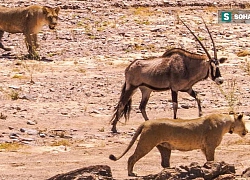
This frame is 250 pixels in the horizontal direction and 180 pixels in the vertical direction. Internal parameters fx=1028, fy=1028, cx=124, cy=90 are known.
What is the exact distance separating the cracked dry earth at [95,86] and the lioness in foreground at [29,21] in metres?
0.55

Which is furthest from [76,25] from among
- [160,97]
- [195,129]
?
[195,129]

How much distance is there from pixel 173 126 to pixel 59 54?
43.6 feet

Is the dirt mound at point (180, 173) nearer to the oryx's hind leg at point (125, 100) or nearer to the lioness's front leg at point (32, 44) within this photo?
the oryx's hind leg at point (125, 100)

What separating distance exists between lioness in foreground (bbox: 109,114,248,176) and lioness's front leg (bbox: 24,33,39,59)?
12433mm

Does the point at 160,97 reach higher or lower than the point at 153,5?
lower

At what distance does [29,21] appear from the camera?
90.1ft

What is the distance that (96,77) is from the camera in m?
24.0

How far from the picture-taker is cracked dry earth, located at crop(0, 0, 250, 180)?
1598 centimetres

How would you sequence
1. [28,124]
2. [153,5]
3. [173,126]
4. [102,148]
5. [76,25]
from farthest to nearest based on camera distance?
[153,5]
[76,25]
[28,124]
[102,148]
[173,126]

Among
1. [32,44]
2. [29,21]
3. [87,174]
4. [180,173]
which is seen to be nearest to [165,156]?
[180,173]

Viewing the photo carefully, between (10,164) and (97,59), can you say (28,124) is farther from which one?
(97,59)

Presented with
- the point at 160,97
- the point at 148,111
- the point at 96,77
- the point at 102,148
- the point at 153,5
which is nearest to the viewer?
the point at 102,148

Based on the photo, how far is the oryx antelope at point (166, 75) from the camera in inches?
760

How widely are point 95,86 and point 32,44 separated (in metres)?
4.32
